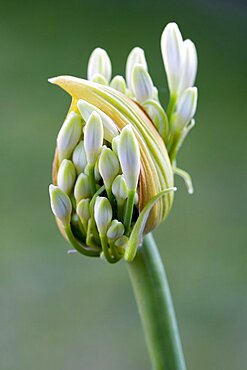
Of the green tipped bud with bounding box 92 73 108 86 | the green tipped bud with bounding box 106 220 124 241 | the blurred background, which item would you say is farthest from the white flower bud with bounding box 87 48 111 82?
the blurred background

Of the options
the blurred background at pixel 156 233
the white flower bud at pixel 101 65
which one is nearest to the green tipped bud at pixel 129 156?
the white flower bud at pixel 101 65

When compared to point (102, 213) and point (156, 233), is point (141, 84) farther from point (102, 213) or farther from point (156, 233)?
point (156, 233)

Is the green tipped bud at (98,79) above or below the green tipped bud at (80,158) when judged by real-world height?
above

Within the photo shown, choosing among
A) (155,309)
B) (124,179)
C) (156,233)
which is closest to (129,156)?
(124,179)

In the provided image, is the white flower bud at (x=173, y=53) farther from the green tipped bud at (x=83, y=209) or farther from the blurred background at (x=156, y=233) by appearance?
the blurred background at (x=156, y=233)

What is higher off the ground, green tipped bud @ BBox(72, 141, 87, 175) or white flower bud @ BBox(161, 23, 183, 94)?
white flower bud @ BBox(161, 23, 183, 94)

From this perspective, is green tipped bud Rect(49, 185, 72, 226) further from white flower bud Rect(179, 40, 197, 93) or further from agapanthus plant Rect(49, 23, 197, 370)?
white flower bud Rect(179, 40, 197, 93)
